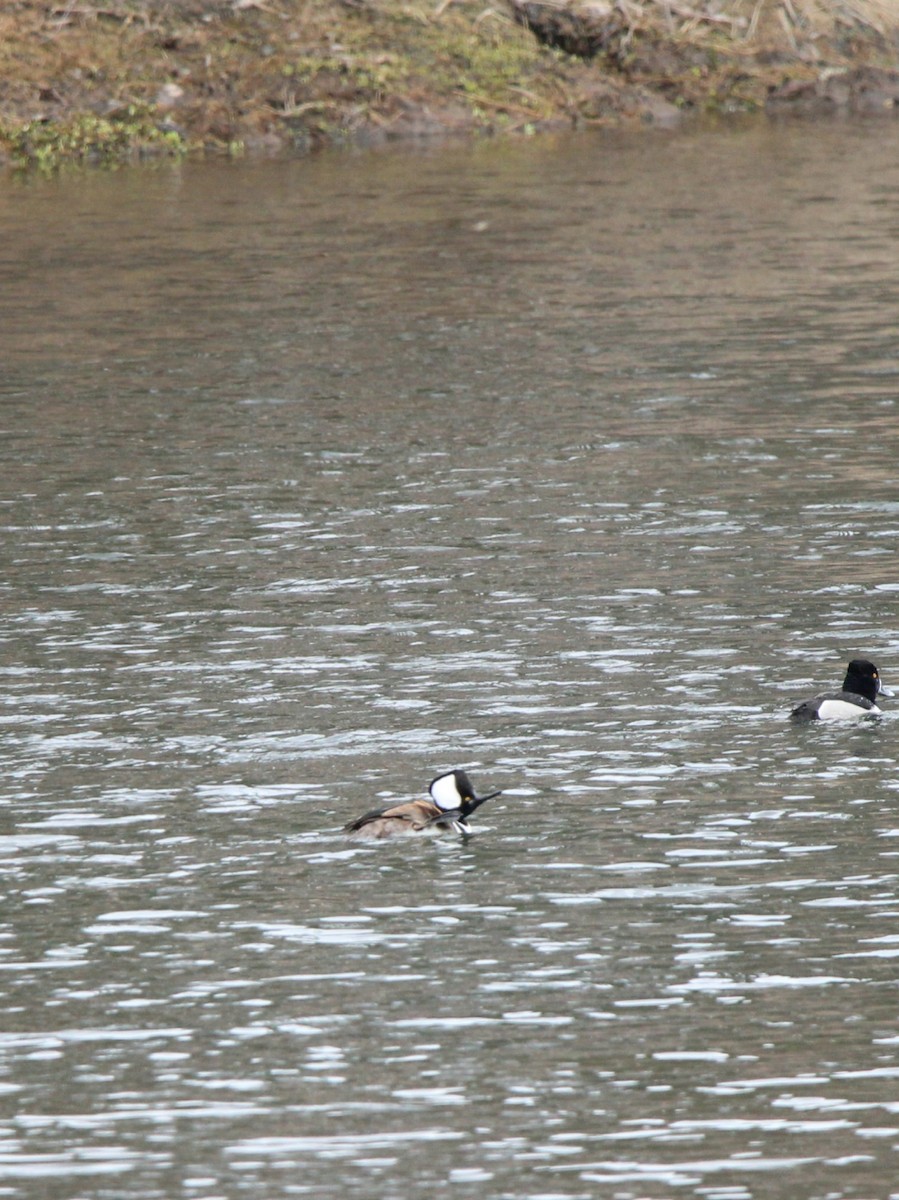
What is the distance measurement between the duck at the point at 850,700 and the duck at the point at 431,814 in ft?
9.04

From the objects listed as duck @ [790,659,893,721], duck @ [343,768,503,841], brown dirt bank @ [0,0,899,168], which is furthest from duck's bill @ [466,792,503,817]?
Result: brown dirt bank @ [0,0,899,168]

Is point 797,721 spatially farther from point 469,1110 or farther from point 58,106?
point 58,106

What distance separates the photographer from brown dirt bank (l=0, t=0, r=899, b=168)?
49.9m

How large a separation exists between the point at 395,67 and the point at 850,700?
3971cm

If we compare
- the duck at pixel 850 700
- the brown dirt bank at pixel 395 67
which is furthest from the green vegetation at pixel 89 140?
the duck at pixel 850 700

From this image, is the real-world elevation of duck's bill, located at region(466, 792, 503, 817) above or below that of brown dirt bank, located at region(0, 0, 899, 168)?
below

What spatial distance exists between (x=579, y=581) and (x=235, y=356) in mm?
11710

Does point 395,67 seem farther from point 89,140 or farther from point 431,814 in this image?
point 431,814

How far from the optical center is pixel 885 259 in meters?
35.0

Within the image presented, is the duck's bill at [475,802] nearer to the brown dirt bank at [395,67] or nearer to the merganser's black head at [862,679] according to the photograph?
the merganser's black head at [862,679]

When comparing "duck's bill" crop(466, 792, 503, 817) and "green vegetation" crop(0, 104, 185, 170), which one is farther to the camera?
"green vegetation" crop(0, 104, 185, 170)

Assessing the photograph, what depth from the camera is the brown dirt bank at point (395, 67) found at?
1966 inches

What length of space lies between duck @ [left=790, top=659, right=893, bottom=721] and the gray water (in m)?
0.17

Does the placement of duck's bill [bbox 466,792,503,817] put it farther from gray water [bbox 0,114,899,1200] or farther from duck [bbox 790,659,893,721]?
duck [bbox 790,659,893,721]
